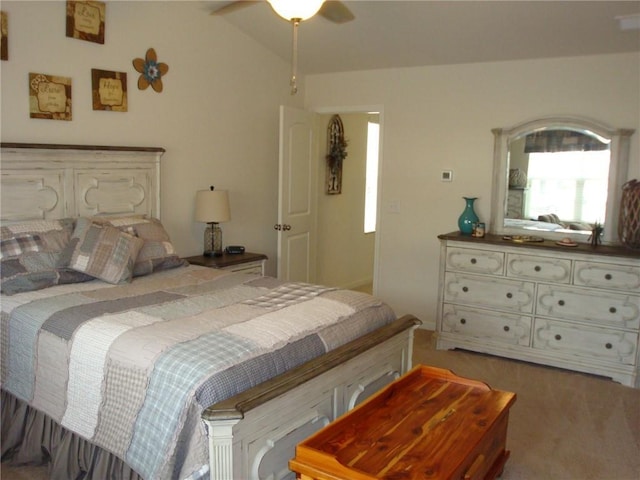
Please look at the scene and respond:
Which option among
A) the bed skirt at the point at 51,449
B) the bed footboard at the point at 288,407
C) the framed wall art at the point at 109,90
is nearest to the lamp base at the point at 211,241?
the framed wall art at the point at 109,90

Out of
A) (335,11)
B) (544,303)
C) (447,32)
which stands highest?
(447,32)

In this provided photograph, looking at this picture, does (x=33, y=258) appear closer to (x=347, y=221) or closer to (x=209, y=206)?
(x=209, y=206)

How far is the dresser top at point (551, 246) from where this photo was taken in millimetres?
3713

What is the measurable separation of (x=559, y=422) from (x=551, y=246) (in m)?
1.25

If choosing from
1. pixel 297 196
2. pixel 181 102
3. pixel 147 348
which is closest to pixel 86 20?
pixel 181 102

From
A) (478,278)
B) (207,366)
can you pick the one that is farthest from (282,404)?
(478,278)

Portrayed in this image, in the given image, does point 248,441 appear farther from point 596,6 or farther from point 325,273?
point 325,273

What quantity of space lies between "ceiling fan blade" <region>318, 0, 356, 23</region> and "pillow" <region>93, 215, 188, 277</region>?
166 centimetres

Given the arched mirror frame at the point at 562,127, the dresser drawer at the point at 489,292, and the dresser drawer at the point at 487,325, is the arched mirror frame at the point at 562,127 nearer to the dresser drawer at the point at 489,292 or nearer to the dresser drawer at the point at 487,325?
the dresser drawer at the point at 489,292

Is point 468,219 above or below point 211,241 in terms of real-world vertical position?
above

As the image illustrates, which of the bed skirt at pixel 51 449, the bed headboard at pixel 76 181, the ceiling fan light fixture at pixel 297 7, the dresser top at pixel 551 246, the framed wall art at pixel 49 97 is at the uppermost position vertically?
the ceiling fan light fixture at pixel 297 7

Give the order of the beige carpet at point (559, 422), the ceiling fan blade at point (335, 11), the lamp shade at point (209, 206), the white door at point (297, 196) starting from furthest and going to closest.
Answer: the white door at point (297, 196)
the lamp shade at point (209, 206)
the ceiling fan blade at point (335, 11)
the beige carpet at point (559, 422)

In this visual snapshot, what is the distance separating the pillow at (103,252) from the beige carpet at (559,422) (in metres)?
1.00

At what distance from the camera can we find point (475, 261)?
13.8ft
